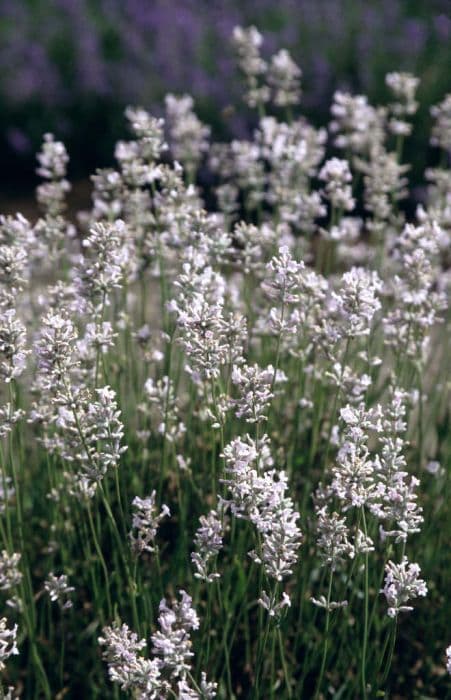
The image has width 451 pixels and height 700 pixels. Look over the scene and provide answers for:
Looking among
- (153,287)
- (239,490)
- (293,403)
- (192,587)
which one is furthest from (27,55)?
(239,490)

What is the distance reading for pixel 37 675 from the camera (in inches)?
100

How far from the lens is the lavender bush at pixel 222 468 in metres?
2.00

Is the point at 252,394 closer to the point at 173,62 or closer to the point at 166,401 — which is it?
the point at 166,401

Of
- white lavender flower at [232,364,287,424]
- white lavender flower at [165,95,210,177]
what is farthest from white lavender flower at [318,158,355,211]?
white lavender flower at [232,364,287,424]

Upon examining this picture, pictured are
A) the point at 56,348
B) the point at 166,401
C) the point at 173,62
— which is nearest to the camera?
the point at 56,348

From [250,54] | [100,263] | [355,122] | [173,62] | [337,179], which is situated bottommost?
[100,263]

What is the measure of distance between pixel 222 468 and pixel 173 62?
22.3 feet

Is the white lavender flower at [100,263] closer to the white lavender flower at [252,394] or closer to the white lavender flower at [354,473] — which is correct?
the white lavender flower at [252,394]

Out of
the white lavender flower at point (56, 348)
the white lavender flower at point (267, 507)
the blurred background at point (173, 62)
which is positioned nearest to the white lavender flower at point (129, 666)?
the white lavender flower at point (267, 507)

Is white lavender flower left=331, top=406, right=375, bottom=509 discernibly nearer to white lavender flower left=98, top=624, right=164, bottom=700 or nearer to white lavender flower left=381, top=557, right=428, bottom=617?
white lavender flower left=381, top=557, right=428, bottom=617

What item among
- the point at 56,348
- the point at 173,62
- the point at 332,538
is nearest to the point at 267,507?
the point at 332,538

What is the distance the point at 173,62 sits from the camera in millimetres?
8406

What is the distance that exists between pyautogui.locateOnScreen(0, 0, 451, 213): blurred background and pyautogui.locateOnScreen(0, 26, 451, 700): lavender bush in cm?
458

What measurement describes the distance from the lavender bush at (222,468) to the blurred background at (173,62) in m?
4.58
